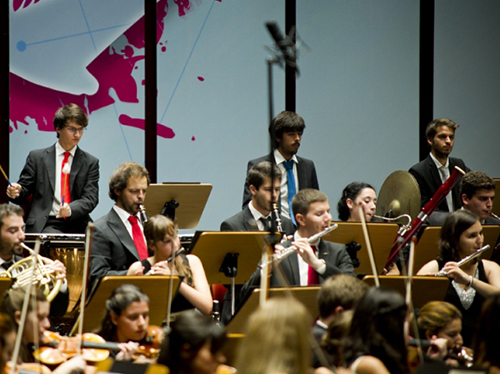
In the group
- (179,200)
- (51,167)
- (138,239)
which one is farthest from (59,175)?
(138,239)

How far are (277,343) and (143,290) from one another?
1493 millimetres

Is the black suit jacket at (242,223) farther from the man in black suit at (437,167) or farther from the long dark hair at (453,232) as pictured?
the man in black suit at (437,167)

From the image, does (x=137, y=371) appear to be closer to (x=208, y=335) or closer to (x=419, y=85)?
(x=208, y=335)

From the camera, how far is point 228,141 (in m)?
6.90

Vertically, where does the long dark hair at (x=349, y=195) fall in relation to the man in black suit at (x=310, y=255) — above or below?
above

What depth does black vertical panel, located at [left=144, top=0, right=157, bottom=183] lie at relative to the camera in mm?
6695

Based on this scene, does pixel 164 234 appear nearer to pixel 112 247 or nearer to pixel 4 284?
pixel 112 247

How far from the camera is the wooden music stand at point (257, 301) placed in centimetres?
345

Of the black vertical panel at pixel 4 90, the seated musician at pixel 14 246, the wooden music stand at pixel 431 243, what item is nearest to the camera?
the seated musician at pixel 14 246

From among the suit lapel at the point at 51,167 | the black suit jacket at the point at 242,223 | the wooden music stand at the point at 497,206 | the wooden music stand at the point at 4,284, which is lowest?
the wooden music stand at the point at 4,284

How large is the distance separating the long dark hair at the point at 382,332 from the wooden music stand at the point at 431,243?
2.00m

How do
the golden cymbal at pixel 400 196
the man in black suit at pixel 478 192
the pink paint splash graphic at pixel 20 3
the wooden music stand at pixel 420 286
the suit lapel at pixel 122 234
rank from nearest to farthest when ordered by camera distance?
the wooden music stand at pixel 420 286, the suit lapel at pixel 122 234, the man in black suit at pixel 478 192, the golden cymbal at pixel 400 196, the pink paint splash graphic at pixel 20 3

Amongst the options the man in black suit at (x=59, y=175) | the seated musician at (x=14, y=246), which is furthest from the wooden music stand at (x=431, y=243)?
the man in black suit at (x=59, y=175)

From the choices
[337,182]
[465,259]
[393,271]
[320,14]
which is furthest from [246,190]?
[320,14]
